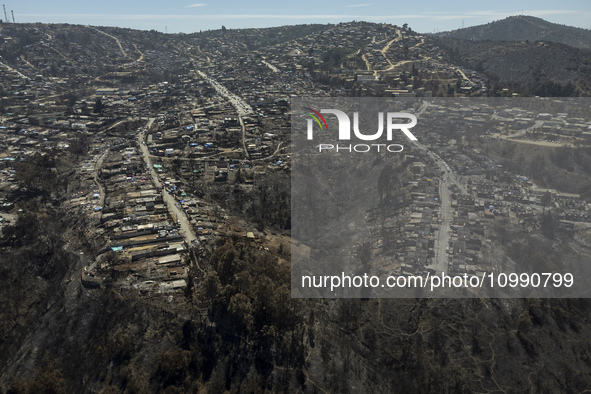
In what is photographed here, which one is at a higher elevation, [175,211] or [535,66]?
[535,66]

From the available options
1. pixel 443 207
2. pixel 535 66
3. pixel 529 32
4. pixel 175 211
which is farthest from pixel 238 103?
pixel 529 32

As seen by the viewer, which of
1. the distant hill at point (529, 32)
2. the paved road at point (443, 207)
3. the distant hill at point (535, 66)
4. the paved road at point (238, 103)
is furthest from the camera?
the distant hill at point (529, 32)

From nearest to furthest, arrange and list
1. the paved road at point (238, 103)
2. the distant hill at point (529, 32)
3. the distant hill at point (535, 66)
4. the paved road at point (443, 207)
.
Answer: the paved road at point (443, 207) → the paved road at point (238, 103) → the distant hill at point (535, 66) → the distant hill at point (529, 32)

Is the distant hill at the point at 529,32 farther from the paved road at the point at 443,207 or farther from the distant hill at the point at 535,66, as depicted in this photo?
the paved road at the point at 443,207

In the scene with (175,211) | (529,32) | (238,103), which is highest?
(529,32)

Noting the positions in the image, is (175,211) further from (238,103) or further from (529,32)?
(529,32)

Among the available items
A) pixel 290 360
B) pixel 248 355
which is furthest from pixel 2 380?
pixel 290 360

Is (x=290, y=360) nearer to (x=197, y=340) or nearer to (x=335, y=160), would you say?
(x=197, y=340)

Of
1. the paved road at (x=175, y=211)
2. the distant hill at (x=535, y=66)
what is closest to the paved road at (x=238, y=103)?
the paved road at (x=175, y=211)

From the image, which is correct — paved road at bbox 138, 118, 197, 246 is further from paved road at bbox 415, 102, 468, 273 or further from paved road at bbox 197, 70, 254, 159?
paved road at bbox 415, 102, 468, 273
